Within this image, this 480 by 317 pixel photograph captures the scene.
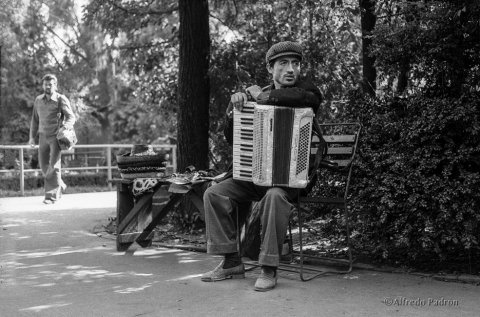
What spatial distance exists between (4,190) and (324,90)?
29.8 feet

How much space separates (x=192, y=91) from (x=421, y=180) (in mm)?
3993

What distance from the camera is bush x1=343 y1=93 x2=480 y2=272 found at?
199 inches

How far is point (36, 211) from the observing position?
413 inches

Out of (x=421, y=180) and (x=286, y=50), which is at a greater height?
(x=286, y=50)

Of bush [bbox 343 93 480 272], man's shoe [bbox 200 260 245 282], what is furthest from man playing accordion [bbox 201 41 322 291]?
bush [bbox 343 93 480 272]

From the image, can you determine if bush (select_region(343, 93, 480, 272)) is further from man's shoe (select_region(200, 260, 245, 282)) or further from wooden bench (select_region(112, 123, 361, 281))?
man's shoe (select_region(200, 260, 245, 282))

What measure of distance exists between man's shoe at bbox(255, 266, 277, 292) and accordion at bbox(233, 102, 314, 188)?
0.67 meters

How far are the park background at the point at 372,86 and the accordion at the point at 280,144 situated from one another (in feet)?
2.15

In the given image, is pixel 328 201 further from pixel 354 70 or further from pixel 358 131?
pixel 354 70

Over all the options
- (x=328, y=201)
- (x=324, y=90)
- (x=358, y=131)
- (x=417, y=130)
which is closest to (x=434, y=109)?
(x=417, y=130)

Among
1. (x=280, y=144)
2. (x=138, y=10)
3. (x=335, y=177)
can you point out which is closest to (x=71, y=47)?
(x=138, y=10)

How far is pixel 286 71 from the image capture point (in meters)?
5.57

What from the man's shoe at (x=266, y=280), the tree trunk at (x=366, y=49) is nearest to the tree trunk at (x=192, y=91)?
the tree trunk at (x=366, y=49)

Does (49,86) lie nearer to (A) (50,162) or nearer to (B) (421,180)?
(A) (50,162)
